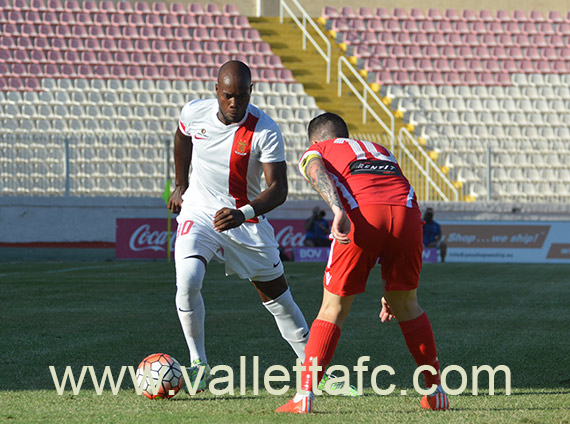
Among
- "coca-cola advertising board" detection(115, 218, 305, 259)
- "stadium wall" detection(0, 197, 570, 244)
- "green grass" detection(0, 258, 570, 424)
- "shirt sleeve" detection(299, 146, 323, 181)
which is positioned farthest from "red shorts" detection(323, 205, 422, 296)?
"stadium wall" detection(0, 197, 570, 244)

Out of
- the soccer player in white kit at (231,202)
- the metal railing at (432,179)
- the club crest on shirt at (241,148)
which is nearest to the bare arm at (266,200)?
the soccer player in white kit at (231,202)

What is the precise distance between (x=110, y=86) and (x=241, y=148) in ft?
68.3

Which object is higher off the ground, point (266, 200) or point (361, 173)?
point (361, 173)

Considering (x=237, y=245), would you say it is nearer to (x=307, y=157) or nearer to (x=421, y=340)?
(x=307, y=157)

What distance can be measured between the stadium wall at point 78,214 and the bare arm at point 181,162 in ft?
51.5

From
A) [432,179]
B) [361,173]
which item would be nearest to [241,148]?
[361,173]

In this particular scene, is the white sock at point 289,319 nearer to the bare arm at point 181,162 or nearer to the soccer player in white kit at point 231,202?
the soccer player in white kit at point 231,202

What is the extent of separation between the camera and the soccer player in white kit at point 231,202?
5543 mm

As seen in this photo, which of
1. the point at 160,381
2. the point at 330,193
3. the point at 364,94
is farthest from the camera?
the point at 364,94

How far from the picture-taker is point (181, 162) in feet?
19.8

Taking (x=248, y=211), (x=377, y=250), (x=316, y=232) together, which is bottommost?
(x=316, y=232)

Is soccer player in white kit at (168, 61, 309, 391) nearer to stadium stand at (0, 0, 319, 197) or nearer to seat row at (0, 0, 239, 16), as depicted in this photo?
stadium stand at (0, 0, 319, 197)

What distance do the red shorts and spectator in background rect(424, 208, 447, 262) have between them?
15.8 meters

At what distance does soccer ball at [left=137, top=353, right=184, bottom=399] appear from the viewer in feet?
17.0
